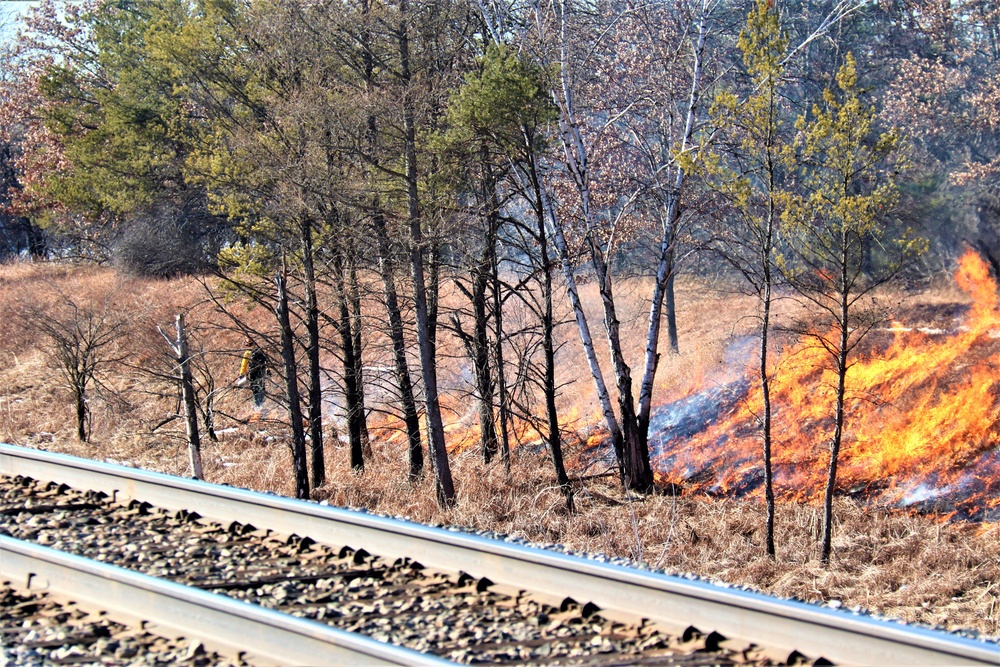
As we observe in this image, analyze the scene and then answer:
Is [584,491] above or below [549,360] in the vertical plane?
below

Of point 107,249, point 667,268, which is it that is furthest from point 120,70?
point 667,268

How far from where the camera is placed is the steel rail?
463cm

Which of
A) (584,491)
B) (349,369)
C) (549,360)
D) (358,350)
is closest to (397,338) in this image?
(358,350)

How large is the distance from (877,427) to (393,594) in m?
14.8

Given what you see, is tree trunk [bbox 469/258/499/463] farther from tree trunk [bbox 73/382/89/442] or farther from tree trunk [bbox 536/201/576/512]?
tree trunk [bbox 73/382/89/442]

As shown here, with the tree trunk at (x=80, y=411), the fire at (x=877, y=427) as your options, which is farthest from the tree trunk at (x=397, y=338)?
the tree trunk at (x=80, y=411)

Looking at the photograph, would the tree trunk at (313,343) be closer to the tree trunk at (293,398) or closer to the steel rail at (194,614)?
the tree trunk at (293,398)

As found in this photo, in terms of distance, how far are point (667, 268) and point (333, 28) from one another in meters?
7.46

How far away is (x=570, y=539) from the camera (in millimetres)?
13906

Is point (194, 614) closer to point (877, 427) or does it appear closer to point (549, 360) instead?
point (549, 360)

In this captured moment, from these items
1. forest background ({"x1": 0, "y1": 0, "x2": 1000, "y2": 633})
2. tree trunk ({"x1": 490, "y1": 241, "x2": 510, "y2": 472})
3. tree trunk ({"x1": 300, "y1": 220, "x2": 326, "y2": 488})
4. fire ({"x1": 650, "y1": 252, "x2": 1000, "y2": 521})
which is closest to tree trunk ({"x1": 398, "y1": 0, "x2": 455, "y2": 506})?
forest background ({"x1": 0, "y1": 0, "x2": 1000, "y2": 633})

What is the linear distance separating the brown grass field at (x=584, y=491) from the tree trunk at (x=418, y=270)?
56 cm

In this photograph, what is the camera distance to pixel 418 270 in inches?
621

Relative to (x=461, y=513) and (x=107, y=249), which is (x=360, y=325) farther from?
(x=107, y=249)
